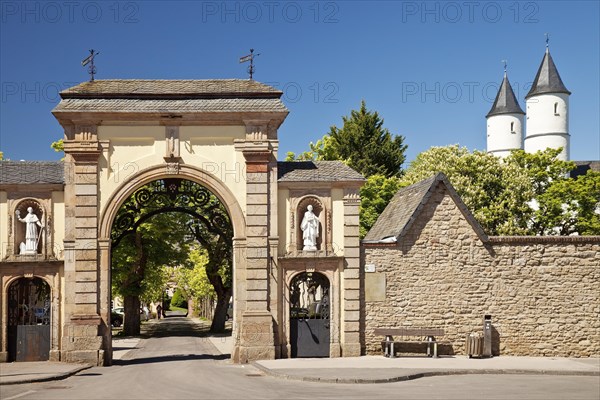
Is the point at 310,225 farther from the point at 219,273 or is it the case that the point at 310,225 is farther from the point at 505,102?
the point at 505,102

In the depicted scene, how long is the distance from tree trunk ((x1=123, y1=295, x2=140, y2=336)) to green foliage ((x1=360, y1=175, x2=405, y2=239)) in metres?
12.8

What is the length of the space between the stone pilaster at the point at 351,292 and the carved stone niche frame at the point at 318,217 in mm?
525

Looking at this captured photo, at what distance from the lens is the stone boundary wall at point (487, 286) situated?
76.9ft

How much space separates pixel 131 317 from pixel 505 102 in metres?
55.9

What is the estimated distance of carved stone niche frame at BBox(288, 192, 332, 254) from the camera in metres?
23.2

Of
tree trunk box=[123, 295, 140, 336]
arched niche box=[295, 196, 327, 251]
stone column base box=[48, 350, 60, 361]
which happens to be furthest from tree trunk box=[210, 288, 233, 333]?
stone column base box=[48, 350, 60, 361]

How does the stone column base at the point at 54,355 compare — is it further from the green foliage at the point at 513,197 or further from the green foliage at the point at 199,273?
the green foliage at the point at 513,197

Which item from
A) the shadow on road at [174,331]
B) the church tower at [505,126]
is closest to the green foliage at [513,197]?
the shadow on road at [174,331]

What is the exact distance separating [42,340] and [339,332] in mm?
8013

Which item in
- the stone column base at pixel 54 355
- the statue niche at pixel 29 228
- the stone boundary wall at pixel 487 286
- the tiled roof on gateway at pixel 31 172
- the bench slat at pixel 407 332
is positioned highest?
the tiled roof on gateway at pixel 31 172

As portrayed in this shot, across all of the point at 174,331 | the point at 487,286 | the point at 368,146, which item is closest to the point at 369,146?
the point at 368,146

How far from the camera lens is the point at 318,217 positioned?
23.5 metres

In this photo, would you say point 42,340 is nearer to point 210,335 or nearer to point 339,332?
point 339,332

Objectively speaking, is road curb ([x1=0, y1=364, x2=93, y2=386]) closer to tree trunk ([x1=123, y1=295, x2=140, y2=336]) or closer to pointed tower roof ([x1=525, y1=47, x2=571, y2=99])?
tree trunk ([x1=123, y1=295, x2=140, y2=336])
